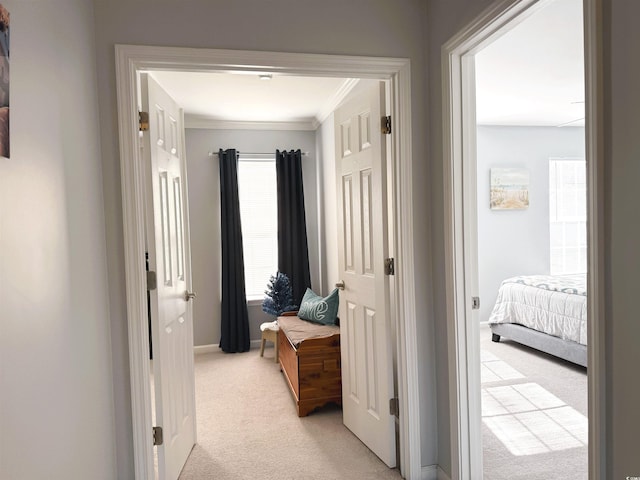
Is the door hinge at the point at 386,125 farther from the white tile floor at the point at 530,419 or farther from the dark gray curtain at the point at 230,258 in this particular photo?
the dark gray curtain at the point at 230,258

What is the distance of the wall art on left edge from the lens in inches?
45.1

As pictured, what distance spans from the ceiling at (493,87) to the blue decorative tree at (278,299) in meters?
1.80

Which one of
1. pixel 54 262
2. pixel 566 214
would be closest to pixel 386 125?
pixel 54 262

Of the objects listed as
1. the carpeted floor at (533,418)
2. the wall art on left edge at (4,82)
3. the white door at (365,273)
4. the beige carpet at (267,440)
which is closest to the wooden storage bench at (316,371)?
the beige carpet at (267,440)

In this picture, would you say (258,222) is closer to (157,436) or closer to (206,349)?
(206,349)

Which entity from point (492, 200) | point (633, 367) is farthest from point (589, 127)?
point (492, 200)

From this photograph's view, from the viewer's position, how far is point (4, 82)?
1.16 m

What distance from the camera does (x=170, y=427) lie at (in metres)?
2.29

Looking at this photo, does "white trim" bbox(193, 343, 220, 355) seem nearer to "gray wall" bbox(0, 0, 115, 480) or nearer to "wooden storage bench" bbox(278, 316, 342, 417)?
"wooden storage bench" bbox(278, 316, 342, 417)

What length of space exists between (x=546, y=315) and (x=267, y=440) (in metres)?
2.99

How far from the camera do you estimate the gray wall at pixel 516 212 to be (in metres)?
5.73

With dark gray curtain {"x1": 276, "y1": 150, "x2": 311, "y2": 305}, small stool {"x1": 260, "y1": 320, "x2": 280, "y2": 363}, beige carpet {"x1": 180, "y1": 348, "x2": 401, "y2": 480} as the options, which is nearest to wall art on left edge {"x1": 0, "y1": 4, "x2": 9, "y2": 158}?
beige carpet {"x1": 180, "y1": 348, "x2": 401, "y2": 480}

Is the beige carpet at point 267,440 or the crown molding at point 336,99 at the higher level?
the crown molding at point 336,99

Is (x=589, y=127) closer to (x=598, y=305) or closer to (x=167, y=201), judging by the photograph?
(x=598, y=305)
